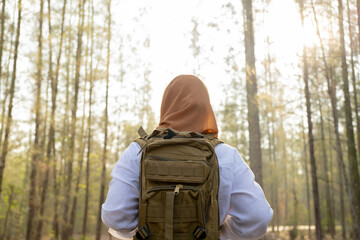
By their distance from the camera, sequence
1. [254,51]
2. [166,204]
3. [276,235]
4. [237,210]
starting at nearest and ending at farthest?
[166,204] < [237,210] < [254,51] < [276,235]

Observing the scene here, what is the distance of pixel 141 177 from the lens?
1742 mm

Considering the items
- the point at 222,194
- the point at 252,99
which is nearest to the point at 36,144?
the point at 252,99

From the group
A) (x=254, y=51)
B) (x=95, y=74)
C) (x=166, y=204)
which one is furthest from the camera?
(x=95, y=74)

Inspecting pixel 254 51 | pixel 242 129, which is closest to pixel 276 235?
pixel 242 129

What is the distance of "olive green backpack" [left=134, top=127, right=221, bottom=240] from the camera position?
5.40 feet

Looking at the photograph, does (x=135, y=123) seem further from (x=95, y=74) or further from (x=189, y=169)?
(x=189, y=169)

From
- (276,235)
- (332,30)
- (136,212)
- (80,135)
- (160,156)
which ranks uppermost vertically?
(332,30)

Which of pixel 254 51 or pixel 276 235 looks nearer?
pixel 254 51

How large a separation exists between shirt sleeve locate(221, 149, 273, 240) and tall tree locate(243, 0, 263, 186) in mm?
6503

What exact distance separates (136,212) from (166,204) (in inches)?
9.5

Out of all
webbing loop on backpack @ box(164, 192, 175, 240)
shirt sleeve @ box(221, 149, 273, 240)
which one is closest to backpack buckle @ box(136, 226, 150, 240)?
webbing loop on backpack @ box(164, 192, 175, 240)

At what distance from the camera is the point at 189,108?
190 cm

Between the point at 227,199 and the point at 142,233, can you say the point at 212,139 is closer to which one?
the point at 227,199

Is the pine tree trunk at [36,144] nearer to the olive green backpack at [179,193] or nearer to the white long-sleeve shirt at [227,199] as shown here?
the white long-sleeve shirt at [227,199]
